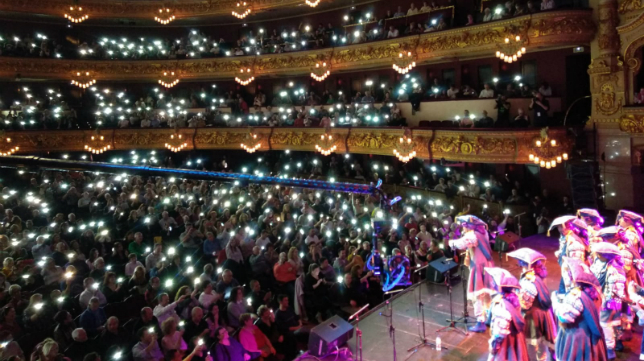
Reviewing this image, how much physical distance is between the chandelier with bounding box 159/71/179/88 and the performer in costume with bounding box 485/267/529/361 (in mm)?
22673

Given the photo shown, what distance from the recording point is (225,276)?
8484 mm

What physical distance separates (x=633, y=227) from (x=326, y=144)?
1380cm

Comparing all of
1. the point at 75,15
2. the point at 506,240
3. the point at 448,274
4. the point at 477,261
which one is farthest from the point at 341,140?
the point at 75,15

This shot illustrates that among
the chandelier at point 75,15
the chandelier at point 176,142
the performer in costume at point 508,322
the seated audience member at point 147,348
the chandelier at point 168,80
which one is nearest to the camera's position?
the performer in costume at point 508,322

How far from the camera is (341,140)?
789 inches

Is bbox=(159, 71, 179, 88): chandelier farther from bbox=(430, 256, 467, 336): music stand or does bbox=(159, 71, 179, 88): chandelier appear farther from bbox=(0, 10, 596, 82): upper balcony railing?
bbox=(430, 256, 467, 336): music stand

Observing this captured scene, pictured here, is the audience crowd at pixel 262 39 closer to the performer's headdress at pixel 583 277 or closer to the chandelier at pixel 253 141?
the chandelier at pixel 253 141

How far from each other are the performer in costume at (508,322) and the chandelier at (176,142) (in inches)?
796

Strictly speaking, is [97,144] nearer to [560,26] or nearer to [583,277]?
[560,26]

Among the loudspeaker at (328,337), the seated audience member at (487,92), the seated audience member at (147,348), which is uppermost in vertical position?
the seated audience member at (487,92)

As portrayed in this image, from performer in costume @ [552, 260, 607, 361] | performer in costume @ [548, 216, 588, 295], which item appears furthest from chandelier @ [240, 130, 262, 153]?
performer in costume @ [552, 260, 607, 361]

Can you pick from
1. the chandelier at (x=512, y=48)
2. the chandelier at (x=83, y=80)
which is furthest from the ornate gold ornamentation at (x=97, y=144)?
the chandelier at (x=512, y=48)

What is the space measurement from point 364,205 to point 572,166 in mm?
6257

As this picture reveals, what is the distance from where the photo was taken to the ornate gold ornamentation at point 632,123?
13.1 meters
